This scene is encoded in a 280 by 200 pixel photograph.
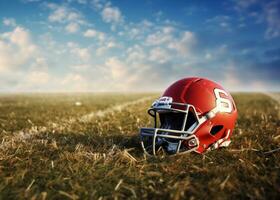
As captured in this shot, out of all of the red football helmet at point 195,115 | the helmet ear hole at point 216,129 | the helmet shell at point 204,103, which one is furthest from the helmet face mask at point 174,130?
the helmet ear hole at point 216,129

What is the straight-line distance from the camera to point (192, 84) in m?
4.84

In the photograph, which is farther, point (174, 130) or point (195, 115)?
point (195, 115)

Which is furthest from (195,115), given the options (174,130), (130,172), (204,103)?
(130,172)

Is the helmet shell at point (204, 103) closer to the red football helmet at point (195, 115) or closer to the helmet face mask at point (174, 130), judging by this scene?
the red football helmet at point (195, 115)

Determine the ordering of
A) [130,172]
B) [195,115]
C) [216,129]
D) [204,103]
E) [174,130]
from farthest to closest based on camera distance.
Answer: [216,129] → [204,103] → [195,115] → [174,130] → [130,172]

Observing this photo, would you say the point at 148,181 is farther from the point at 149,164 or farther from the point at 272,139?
the point at 272,139

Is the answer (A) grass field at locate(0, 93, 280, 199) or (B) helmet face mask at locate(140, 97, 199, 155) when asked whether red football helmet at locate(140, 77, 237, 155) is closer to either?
(B) helmet face mask at locate(140, 97, 199, 155)

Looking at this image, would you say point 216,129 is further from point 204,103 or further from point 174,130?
point 174,130

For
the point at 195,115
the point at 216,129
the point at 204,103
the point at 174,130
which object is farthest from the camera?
the point at 216,129

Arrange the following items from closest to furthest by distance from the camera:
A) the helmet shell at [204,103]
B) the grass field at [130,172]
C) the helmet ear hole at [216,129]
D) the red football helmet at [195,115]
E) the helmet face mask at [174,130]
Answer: the grass field at [130,172], the helmet face mask at [174,130], the red football helmet at [195,115], the helmet shell at [204,103], the helmet ear hole at [216,129]

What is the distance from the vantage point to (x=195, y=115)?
4449 mm

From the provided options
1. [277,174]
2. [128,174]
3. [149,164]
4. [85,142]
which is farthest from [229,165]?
[85,142]

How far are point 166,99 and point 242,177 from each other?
1.59m

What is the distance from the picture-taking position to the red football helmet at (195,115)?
176 inches
